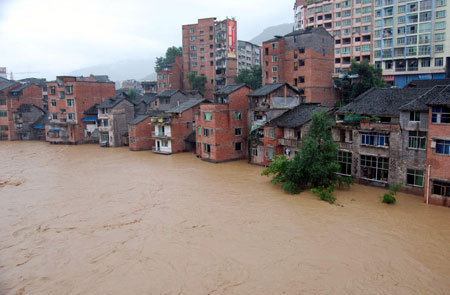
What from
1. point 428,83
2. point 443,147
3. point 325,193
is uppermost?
point 428,83

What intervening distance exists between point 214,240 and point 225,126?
19086 mm

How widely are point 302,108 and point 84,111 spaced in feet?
115

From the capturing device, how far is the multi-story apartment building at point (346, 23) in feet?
184

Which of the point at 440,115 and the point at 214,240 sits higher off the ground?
the point at 440,115

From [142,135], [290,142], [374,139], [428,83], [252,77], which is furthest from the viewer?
[252,77]

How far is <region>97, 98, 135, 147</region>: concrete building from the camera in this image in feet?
155

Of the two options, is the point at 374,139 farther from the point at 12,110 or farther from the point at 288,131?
the point at 12,110

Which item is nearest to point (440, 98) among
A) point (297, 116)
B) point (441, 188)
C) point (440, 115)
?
point (440, 115)

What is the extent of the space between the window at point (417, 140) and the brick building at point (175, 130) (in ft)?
80.5

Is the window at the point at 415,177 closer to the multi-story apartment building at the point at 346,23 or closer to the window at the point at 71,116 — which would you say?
the multi-story apartment building at the point at 346,23

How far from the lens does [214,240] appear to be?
16297mm

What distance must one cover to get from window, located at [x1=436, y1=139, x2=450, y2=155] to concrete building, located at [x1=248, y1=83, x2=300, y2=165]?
14.7m

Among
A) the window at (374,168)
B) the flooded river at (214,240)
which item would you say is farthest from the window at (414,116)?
the flooded river at (214,240)

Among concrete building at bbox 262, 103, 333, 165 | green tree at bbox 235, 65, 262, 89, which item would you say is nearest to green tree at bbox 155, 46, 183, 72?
green tree at bbox 235, 65, 262, 89
